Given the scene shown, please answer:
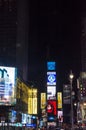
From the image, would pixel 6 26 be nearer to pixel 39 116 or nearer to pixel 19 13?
pixel 19 13

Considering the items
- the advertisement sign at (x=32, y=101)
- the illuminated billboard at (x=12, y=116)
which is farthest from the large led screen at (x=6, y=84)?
the advertisement sign at (x=32, y=101)

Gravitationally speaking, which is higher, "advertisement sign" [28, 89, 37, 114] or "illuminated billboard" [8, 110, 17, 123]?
"advertisement sign" [28, 89, 37, 114]

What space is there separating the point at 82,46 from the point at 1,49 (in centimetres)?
3747

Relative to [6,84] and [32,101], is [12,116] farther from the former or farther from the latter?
[32,101]

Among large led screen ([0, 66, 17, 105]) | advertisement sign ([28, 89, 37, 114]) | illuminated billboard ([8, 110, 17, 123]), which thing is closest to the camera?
large led screen ([0, 66, 17, 105])

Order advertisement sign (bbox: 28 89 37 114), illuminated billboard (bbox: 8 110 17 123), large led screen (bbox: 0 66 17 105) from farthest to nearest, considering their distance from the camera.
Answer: advertisement sign (bbox: 28 89 37 114) < illuminated billboard (bbox: 8 110 17 123) < large led screen (bbox: 0 66 17 105)

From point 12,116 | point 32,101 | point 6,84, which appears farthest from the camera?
point 32,101

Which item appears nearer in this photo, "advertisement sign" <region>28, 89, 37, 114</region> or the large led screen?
the large led screen

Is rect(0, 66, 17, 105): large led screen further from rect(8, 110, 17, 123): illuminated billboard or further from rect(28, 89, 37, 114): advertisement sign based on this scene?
rect(28, 89, 37, 114): advertisement sign

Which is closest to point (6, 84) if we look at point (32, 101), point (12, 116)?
point (12, 116)

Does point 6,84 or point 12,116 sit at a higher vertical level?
point 6,84

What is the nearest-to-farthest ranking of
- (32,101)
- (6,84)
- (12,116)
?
(6,84) < (12,116) < (32,101)

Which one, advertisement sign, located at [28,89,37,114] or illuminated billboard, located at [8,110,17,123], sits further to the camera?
advertisement sign, located at [28,89,37,114]

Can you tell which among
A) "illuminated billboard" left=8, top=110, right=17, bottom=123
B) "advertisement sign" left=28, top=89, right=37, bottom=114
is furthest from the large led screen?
"advertisement sign" left=28, top=89, right=37, bottom=114
